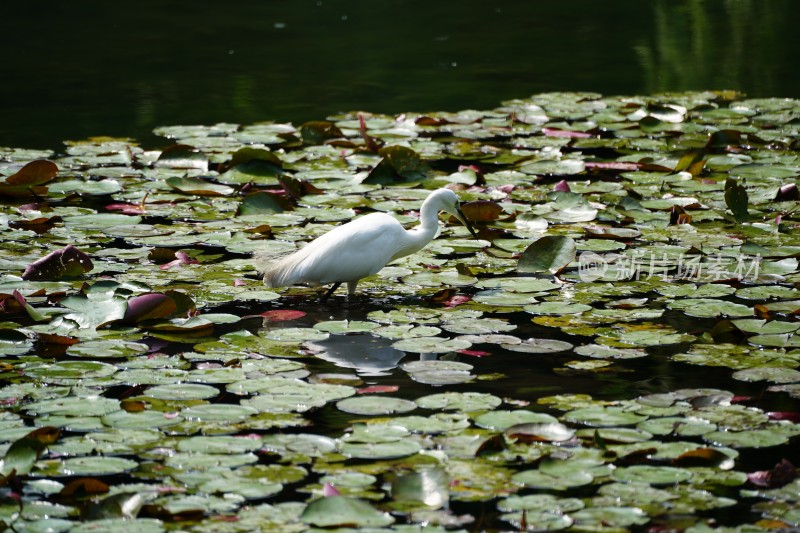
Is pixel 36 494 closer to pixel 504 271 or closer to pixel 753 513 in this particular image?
pixel 753 513

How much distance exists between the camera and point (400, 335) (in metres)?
4.20

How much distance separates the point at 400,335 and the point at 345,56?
711 cm

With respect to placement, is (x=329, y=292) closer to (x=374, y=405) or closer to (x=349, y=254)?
(x=349, y=254)

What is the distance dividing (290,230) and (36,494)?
2863 mm

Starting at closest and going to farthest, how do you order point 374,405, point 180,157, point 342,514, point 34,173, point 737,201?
point 342,514 < point 374,405 < point 737,201 < point 34,173 < point 180,157

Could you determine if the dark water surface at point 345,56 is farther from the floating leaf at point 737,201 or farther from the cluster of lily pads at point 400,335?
the floating leaf at point 737,201

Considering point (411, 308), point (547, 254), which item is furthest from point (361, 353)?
point (547, 254)

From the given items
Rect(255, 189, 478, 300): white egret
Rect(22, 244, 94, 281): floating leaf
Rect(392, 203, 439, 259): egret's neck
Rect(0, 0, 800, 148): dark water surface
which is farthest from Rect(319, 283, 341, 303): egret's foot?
Rect(0, 0, 800, 148): dark water surface

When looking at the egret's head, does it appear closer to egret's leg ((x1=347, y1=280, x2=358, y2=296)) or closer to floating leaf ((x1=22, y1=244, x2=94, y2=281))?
egret's leg ((x1=347, y1=280, x2=358, y2=296))

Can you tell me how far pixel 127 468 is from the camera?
3062 millimetres

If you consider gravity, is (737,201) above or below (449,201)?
below

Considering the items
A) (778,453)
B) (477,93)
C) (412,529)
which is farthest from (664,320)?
(477,93)

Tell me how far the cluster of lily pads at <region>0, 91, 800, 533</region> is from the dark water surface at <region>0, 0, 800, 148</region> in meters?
1.53

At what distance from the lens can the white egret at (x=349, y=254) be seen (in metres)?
4.68
